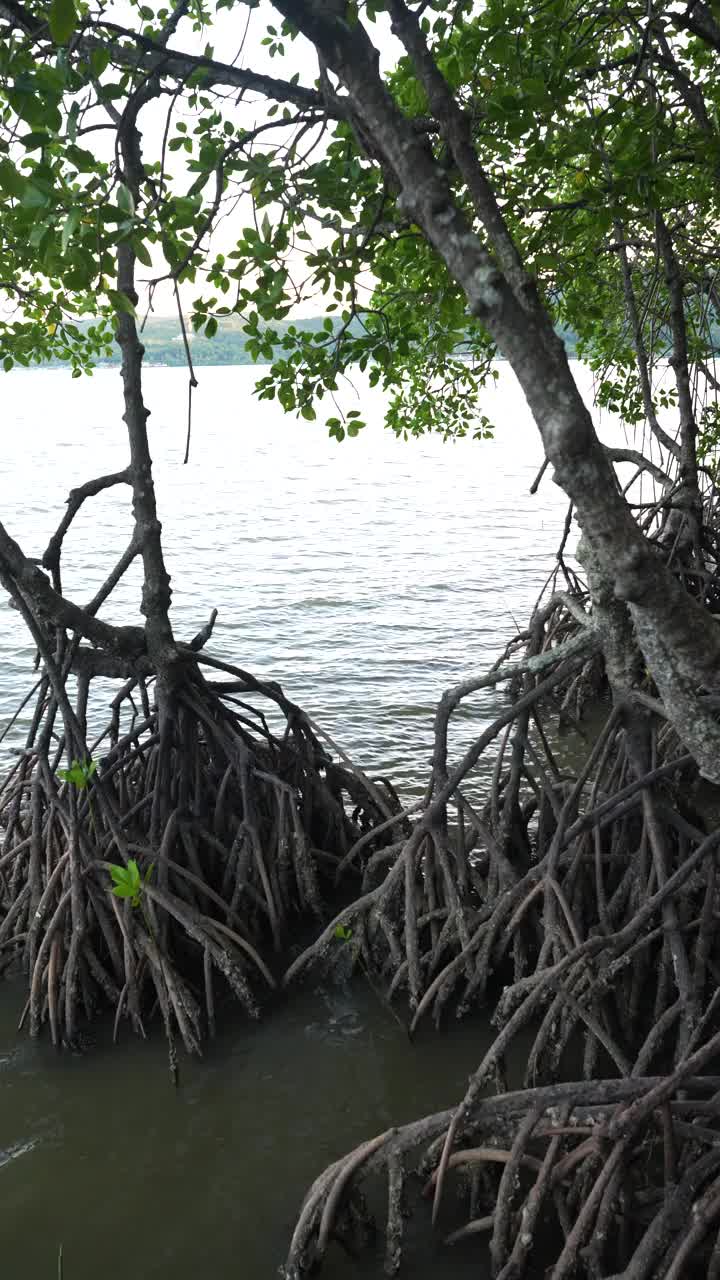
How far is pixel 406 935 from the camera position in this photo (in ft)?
14.5

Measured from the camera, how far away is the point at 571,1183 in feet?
10.3

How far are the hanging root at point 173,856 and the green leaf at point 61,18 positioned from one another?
3191 mm

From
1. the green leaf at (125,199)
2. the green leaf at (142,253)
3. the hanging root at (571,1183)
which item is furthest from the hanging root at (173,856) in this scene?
the green leaf at (125,199)

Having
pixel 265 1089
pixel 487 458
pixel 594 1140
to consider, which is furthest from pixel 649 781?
pixel 487 458

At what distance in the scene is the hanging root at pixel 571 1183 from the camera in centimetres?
287

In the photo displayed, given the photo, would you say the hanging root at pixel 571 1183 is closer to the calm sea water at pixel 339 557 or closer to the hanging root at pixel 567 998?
the hanging root at pixel 567 998

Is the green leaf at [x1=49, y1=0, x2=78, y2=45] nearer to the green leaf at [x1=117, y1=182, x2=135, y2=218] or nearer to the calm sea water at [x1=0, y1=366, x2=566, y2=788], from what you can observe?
the green leaf at [x1=117, y1=182, x2=135, y2=218]

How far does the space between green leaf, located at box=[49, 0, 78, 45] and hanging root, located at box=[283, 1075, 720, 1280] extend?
2.88 meters

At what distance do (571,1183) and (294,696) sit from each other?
5.81m

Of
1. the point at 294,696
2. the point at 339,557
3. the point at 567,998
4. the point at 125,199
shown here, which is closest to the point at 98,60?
the point at 125,199

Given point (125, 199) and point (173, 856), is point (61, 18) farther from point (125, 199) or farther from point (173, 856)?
point (173, 856)

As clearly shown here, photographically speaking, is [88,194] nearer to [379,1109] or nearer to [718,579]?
[379,1109]

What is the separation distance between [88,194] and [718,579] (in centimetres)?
493

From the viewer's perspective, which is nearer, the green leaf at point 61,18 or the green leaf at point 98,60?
the green leaf at point 61,18
